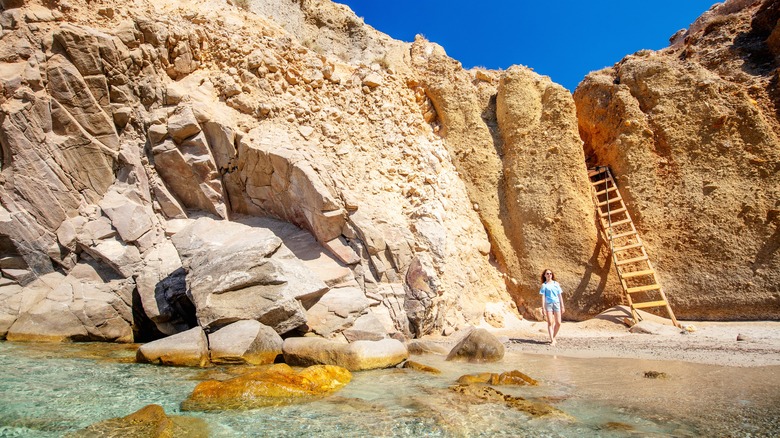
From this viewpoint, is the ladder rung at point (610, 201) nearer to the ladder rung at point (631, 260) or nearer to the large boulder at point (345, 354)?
the ladder rung at point (631, 260)

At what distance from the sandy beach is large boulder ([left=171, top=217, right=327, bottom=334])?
4112mm

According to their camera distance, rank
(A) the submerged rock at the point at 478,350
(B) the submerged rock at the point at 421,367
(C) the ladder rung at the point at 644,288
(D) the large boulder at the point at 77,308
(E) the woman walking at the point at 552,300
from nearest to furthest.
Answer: (B) the submerged rock at the point at 421,367
(A) the submerged rock at the point at 478,350
(D) the large boulder at the point at 77,308
(E) the woman walking at the point at 552,300
(C) the ladder rung at the point at 644,288

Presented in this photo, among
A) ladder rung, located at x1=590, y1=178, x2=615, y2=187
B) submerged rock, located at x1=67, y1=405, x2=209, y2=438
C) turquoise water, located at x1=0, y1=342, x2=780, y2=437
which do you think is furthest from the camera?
ladder rung, located at x1=590, y1=178, x2=615, y2=187

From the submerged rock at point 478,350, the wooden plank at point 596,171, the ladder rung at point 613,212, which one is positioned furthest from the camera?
the wooden plank at point 596,171

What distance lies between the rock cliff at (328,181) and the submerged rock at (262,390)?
2.43 m

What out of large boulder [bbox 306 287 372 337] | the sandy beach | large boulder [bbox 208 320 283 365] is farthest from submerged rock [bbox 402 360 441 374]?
the sandy beach

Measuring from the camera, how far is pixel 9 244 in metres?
9.15

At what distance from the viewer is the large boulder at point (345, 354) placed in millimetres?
6309

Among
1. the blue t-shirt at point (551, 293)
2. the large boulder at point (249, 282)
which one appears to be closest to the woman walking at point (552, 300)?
the blue t-shirt at point (551, 293)

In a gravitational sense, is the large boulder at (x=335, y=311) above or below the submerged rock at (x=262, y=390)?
above

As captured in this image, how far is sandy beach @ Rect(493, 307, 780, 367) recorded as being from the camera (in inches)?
251

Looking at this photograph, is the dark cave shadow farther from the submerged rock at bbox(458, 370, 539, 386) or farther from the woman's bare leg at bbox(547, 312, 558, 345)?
the submerged rock at bbox(458, 370, 539, 386)

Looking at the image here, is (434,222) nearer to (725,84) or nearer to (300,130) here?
(300,130)

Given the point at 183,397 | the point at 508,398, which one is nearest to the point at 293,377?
the point at 183,397
